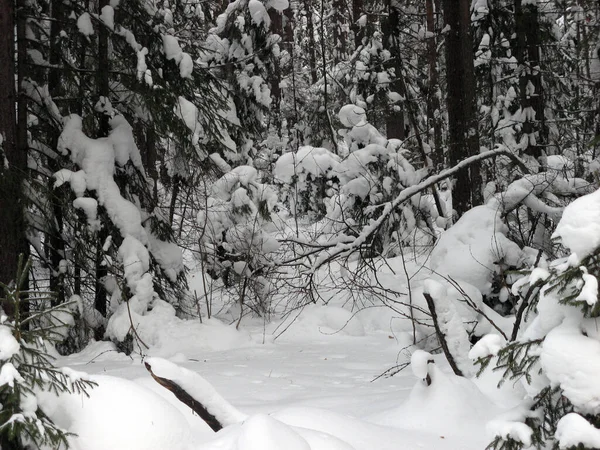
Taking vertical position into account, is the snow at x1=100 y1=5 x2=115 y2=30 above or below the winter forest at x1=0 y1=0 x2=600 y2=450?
above

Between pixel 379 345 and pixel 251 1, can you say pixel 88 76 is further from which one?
pixel 251 1

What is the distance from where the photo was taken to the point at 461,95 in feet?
24.1

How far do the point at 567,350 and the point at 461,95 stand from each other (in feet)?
19.4

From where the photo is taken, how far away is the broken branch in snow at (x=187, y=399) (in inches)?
116

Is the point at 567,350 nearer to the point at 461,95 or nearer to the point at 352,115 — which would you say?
the point at 461,95

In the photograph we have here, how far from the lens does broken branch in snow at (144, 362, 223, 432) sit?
2.95 meters

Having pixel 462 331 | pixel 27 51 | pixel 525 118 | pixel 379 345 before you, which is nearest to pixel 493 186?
pixel 379 345

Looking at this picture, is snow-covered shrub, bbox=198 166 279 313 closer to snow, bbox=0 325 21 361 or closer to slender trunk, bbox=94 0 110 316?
slender trunk, bbox=94 0 110 316

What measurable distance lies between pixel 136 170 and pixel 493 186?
4.72m

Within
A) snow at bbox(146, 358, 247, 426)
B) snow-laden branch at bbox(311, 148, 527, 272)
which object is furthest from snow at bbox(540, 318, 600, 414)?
snow-laden branch at bbox(311, 148, 527, 272)

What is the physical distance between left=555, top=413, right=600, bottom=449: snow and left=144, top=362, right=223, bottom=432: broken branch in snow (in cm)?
183

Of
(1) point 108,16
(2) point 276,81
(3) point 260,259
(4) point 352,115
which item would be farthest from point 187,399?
(2) point 276,81

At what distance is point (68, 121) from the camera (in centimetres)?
724

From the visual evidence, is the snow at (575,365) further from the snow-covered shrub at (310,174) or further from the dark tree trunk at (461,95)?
the snow-covered shrub at (310,174)
